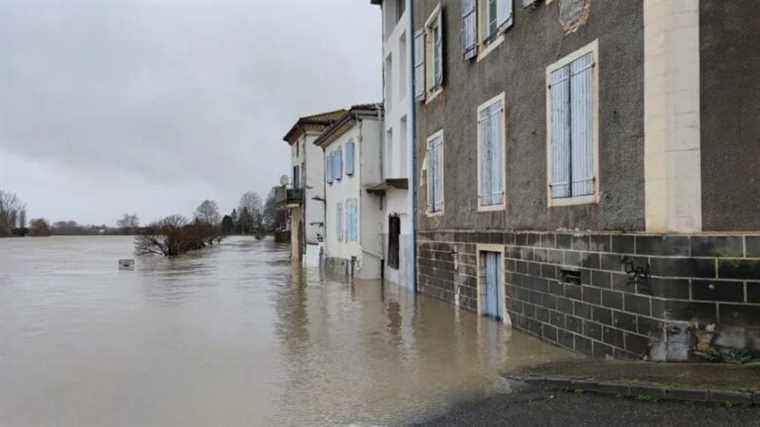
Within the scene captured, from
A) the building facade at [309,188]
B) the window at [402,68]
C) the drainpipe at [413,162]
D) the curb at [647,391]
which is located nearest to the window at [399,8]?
the window at [402,68]

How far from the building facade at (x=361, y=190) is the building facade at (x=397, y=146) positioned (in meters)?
0.34

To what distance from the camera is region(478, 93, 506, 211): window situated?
36.9 ft

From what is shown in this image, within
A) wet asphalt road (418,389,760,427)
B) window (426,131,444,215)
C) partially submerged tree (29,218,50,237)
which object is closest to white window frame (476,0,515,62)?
window (426,131,444,215)

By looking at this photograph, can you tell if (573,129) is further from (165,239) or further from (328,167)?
(165,239)

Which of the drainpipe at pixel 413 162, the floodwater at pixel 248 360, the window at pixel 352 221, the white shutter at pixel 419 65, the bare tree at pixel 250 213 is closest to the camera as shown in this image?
the floodwater at pixel 248 360

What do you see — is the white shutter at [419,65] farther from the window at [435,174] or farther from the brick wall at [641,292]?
the brick wall at [641,292]

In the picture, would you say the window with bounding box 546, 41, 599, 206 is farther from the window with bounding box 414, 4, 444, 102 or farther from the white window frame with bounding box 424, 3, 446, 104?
the white window frame with bounding box 424, 3, 446, 104

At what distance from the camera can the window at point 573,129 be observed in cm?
827

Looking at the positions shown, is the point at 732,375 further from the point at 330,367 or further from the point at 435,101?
the point at 435,101

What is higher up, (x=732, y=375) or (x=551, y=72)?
(x=551, y=72)

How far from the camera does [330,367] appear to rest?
8.67 meters

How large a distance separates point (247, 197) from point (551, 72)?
128 m

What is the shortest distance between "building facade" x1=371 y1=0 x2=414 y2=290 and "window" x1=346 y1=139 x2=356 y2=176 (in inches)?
60.6

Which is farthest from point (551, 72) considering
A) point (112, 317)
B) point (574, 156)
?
point (112, 317)
